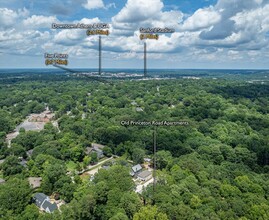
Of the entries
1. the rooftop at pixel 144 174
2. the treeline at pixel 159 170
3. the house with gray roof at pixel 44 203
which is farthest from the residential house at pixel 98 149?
the house with gray roof at pixel 44 203

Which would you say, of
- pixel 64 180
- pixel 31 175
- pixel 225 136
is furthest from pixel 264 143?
pixel 31 175

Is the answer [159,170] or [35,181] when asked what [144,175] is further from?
[35,181]

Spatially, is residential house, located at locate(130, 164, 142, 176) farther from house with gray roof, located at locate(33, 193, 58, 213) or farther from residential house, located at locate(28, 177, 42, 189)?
residential house, located at locate(28, 177, 42, 189)

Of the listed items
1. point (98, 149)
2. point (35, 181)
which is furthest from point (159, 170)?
point (35, 181)

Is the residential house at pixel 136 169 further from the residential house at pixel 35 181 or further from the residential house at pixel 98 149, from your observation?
the residential house at pixel 35 181

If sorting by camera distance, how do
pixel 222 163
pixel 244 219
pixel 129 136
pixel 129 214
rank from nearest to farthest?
pixel 244 219 → pixel 129 214 → pixel 222 163 → pixel 129 136

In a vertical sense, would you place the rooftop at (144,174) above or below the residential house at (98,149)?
below

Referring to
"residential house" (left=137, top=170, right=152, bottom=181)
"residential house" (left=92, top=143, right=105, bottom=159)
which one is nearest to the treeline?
"residential house" (left=92, top=143, right=105, bottom=159)

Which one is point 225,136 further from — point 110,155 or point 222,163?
point 110,155
